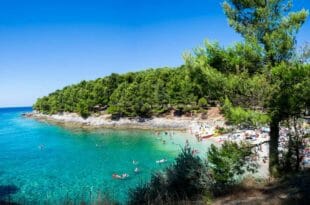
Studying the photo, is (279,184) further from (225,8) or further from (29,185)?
(29,185)

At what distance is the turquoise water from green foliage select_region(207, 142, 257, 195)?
267 inches

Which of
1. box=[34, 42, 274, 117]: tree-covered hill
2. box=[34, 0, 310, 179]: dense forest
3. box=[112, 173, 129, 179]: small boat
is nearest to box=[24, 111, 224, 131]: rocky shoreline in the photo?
box=[34, 42, 274, 117]: tree-covered hill

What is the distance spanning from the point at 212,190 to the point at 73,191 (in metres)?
16.0

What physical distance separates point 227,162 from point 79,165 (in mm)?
26084

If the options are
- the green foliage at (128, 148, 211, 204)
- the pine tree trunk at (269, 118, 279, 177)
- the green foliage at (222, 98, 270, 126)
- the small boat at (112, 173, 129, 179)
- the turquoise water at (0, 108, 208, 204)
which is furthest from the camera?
the small boat at (112, 173, 129, 179)

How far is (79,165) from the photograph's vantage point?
34.5 m

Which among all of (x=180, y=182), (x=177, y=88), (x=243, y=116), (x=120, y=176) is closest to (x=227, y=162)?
(x=180, y=182)

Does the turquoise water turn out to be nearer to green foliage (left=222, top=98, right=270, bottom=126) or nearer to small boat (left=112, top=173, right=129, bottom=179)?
small boat (left=112, top=173, right=129, bottom=179)

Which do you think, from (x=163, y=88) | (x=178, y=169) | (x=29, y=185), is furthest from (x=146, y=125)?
(x=178, y=169)

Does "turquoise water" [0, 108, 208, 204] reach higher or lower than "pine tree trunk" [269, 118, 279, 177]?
lower

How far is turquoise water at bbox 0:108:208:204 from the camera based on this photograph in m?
24.2

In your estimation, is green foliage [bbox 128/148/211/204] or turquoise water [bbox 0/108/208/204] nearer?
green foliage [bbox 128/148/211/204]

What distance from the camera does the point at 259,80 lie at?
10.7 metres

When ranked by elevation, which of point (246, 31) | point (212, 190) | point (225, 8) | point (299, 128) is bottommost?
point (212, 190)
